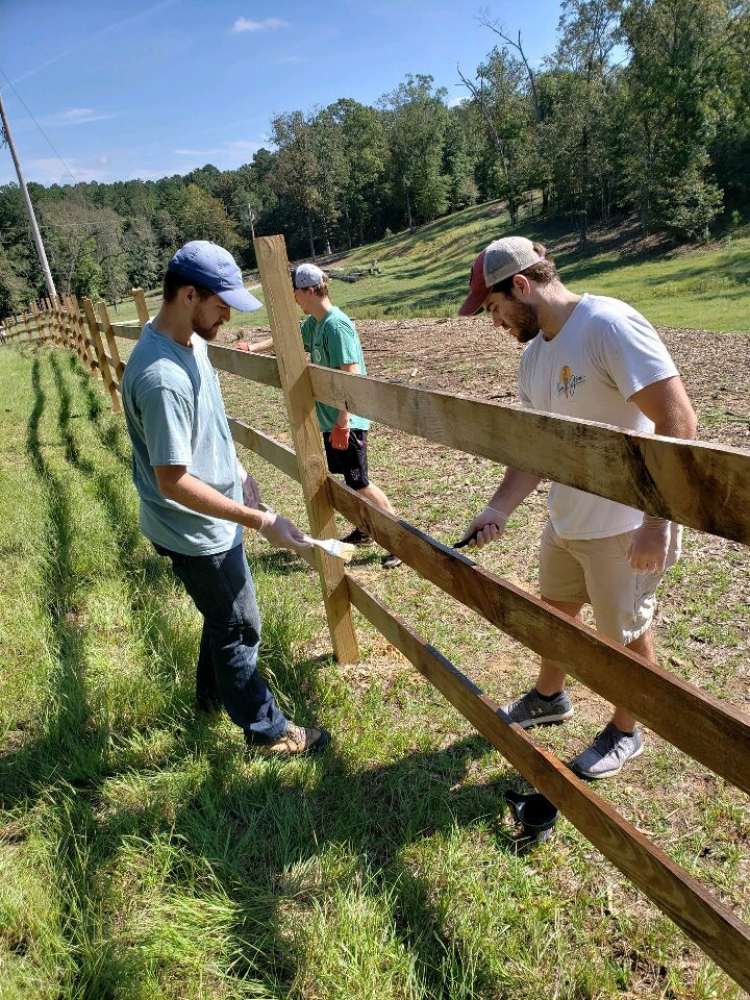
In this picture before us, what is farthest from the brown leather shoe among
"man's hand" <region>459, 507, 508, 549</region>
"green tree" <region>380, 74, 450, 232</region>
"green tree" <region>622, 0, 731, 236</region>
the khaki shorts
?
"green tree" <region>380, 74, 450, 232</region>

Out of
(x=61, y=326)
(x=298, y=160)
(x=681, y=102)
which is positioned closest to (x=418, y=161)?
(x=298, y=160)

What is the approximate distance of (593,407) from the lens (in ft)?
7.03

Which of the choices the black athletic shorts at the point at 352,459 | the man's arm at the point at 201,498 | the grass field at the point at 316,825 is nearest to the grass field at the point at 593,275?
the black athletic shorts at the point at 352,459

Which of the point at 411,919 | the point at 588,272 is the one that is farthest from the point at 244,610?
the point at 588,272

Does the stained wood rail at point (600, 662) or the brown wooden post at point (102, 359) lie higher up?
the brown wooden post at point (102, 359)

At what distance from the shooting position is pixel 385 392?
2.26m

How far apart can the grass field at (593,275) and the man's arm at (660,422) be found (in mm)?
11230

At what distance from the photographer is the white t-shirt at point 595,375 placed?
1945 mm

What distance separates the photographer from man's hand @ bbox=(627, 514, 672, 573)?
1947 millimetres

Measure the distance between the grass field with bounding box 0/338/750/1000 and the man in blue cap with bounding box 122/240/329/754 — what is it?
30cm

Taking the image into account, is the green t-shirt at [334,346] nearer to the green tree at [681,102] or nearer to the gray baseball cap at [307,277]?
the gray baseball cap at [307,277]

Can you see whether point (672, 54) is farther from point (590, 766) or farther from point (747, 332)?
point (590, 766)

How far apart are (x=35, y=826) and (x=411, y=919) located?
1455 mm

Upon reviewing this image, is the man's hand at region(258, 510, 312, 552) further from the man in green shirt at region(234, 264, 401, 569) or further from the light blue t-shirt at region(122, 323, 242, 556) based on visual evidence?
the man in green shirt at region(234, 264, 401, 569)
